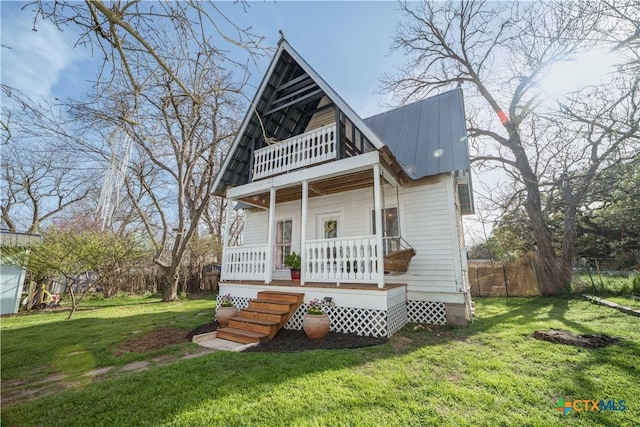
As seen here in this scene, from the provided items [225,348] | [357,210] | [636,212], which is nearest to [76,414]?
[225,348]

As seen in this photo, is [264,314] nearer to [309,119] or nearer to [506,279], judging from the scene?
[309,119]

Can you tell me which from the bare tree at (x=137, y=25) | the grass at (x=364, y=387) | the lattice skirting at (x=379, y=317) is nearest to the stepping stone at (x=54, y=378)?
the grass at (x=364, y=387)

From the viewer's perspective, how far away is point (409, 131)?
8.48m

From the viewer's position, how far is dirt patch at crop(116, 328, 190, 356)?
4.72 metres

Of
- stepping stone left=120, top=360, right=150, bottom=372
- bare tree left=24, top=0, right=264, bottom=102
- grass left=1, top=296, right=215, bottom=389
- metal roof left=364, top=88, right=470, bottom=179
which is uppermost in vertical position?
metal roof left=364, top=88, right=470, bottom=179

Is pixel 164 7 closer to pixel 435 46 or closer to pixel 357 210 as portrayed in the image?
pixel 357 210

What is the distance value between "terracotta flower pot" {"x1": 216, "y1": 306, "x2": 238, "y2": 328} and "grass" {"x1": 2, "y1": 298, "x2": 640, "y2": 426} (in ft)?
6.63

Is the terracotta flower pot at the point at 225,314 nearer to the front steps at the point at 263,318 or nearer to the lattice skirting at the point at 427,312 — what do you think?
the front steps at the point at 263,318

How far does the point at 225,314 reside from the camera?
6.15m

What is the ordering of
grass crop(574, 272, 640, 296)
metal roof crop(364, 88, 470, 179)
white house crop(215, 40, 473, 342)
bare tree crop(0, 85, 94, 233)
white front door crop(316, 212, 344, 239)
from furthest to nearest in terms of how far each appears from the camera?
bare tree crop(0, 85, 94, 233)
grass crop(574, 272, 640, 296)
white front door crop(316, 212, 344, 239)
metal roof crop(364, 88, 470, 179)
white house crop(215, 40, 473, 342)

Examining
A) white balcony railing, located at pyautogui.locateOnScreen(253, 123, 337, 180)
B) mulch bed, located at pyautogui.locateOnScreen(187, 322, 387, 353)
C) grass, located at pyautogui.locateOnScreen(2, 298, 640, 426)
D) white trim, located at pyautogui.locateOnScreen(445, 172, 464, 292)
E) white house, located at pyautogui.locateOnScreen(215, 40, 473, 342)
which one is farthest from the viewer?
white balcony railing, located at pyautogui.locateOnScreen(253, 123, 337, 180)

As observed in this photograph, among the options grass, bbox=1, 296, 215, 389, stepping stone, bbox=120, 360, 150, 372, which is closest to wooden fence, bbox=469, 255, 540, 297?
grass, bbox=1, 296, 215, 389

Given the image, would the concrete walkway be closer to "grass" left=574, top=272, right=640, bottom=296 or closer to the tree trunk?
the tree trunk

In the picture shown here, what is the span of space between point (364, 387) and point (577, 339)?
174 inches
